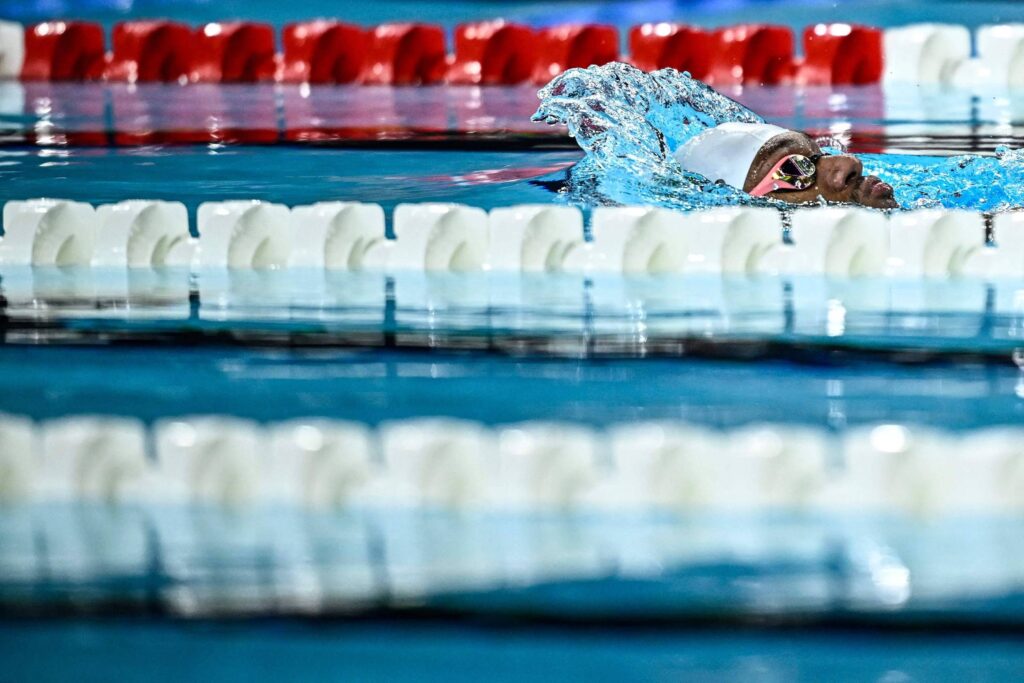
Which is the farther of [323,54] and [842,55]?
[323,54]

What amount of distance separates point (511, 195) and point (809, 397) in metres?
1.65

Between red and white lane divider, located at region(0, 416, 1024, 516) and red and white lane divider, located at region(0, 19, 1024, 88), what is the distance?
15.5ft

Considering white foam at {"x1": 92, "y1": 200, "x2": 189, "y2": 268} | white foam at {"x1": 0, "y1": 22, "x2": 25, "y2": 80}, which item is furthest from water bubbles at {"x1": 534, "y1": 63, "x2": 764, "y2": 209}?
white foam at {"x1": 0, "y1": 22, "x2": 25, "y2": 80}

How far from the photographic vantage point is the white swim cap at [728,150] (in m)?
3.52

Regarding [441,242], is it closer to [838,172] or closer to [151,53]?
[838,172]

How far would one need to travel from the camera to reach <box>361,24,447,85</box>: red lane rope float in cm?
686

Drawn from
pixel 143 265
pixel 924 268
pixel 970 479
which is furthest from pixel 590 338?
pixel 143 265

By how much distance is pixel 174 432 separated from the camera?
2199mm

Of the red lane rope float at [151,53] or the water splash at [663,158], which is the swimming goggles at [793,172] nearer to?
the water splash at [663,158]

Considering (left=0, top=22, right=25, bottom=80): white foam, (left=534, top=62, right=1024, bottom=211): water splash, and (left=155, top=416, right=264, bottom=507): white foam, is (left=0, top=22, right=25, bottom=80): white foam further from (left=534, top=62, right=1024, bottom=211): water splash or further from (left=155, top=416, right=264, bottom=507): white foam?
(left=155, top=416, right=264, bottom=507): white foam

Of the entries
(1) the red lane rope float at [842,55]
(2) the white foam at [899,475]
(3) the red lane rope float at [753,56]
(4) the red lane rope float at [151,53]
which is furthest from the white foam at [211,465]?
(4) the red lane rope float at [151,53]

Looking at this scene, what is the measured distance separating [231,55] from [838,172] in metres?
4.37

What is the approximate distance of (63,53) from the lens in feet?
23.5

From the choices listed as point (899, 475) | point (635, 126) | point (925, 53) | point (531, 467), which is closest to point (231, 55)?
point (925, 53)
